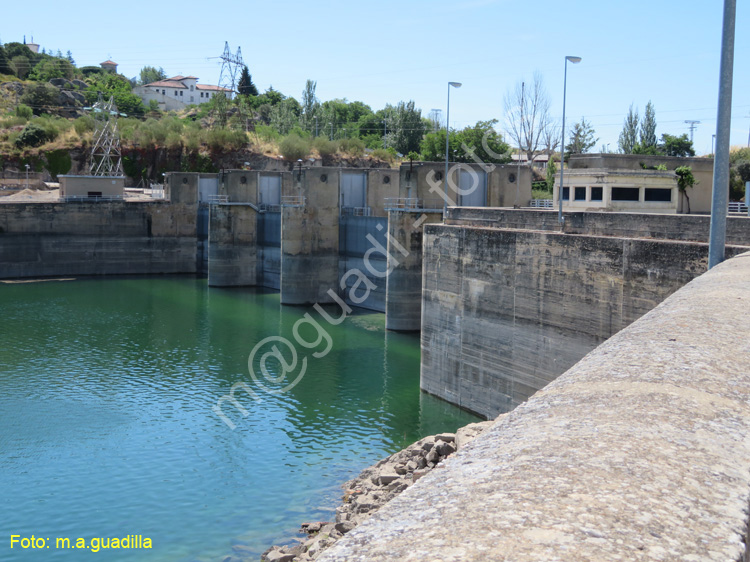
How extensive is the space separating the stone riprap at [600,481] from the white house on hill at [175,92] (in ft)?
438

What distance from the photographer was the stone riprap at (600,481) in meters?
3.41

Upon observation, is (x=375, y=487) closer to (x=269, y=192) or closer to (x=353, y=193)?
(x=353, y=193)

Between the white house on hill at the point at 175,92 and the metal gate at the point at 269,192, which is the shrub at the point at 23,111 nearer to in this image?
the white house on hill at the point at 175,92

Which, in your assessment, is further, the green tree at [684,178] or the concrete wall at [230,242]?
the concrete wall at [230,242]

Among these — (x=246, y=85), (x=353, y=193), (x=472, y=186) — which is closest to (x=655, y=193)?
(x=472, y=186)

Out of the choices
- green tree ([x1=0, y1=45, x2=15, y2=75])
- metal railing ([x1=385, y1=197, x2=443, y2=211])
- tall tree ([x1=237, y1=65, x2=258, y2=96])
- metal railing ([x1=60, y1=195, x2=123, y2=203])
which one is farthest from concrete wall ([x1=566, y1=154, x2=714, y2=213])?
green tree ([x1=0, y1=45, x2=15, y2=75])

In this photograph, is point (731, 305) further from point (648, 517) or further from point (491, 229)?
point (491, 229)

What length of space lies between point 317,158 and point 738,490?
75920 mm

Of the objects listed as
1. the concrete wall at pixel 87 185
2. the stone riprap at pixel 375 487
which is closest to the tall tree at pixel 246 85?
the concrete wall at pixel 87 185

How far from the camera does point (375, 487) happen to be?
15656 mm

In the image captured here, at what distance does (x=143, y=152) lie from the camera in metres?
77.4

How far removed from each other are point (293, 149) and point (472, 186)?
47.8 m

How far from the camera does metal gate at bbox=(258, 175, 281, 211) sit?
164 ft

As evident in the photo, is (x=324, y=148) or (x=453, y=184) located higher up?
(x=324, y=148)
